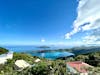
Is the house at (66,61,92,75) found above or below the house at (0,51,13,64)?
below

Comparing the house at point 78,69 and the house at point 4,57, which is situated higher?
the house at point 4,57

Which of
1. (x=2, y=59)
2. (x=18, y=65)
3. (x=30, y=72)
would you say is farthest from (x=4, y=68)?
(x=30, y=72)

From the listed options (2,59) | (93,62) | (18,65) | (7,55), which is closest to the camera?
(18,65)

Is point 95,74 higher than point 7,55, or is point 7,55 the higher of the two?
point 7,55

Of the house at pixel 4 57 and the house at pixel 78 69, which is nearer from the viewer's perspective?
the house at pixel 78 69

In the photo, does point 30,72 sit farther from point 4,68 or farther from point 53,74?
point 4,68

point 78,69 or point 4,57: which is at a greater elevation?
point 4,57

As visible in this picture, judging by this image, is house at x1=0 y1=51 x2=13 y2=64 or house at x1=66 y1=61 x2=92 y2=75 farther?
house at x1=0 y1=51 x2=13 y2=64

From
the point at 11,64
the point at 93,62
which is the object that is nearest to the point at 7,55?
the point at 11,64

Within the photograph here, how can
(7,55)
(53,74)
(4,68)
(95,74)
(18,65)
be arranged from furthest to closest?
(7,55) < (18,65) < (4,68) < (95,74) < (53,74)

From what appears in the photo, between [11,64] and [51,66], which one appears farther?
[11,64]

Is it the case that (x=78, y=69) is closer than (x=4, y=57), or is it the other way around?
(x=78, y=69)
